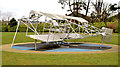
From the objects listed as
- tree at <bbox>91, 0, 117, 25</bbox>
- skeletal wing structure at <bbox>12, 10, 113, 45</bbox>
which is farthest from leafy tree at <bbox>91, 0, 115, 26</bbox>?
skeletal wing structure at <bbox>12, 10, 113, 45</bbox>

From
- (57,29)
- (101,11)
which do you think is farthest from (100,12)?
(57,29)

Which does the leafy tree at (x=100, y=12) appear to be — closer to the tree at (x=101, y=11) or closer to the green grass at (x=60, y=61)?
the tree at (x=101, y=11)

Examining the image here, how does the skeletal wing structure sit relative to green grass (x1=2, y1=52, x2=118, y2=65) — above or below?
above

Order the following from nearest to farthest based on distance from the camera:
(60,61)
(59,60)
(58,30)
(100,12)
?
(60,61), (59,60), (58,30), (100,12)

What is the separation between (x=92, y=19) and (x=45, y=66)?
39.8 metres

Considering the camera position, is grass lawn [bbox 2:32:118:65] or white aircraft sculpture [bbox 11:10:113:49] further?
white aircraft sculpture [bbox 11:10:113:49]

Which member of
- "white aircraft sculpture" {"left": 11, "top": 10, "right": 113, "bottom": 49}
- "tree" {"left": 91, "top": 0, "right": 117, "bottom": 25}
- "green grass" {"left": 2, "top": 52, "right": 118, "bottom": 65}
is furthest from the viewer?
"tree" {"left": 91, "top": 0, "right": 117, "bottom": 25}

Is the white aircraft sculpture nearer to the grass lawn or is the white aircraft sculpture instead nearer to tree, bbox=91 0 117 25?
the grass lawn

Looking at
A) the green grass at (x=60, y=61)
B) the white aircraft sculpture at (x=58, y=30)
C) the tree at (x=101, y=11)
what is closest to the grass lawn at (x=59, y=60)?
the green grass at (x=60, y=61)

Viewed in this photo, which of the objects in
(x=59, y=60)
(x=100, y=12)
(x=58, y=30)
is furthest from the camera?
(x=100, y=12)

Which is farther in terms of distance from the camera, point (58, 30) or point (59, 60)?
point (58, 30)

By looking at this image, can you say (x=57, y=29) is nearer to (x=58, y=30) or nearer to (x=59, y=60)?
(x=58, y=30)

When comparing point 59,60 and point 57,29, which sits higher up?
point 57,29

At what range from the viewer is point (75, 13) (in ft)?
Result: 134
